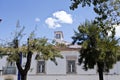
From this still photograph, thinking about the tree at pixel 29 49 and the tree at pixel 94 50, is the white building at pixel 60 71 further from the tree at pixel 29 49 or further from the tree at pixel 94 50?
the tree at pixel 29 49

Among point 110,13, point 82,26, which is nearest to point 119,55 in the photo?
point 82,26

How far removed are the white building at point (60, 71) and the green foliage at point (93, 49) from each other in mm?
5486

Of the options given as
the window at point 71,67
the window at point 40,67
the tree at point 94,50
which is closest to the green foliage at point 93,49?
the tree at point 94,50

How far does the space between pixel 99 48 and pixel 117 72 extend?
28.0ft

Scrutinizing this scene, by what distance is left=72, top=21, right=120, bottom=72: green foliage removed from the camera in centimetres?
3456

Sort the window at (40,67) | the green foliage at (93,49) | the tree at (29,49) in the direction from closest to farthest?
the tree at (29,49)
the green foliage at (93,49)
the window at (40,67)

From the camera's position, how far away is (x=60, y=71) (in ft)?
139

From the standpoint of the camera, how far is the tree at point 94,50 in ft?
113

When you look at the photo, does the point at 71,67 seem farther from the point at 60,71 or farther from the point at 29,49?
the point at 29,49

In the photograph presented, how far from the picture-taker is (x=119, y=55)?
35.5 m

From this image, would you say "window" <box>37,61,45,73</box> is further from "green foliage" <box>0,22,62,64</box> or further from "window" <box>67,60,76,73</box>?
"green foliage" <box>0,22,62,64</box>

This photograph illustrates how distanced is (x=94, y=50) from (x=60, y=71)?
28.6ft

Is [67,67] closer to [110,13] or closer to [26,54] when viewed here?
[26,54]

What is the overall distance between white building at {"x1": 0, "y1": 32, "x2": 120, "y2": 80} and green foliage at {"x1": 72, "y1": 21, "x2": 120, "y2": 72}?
5486 mm
